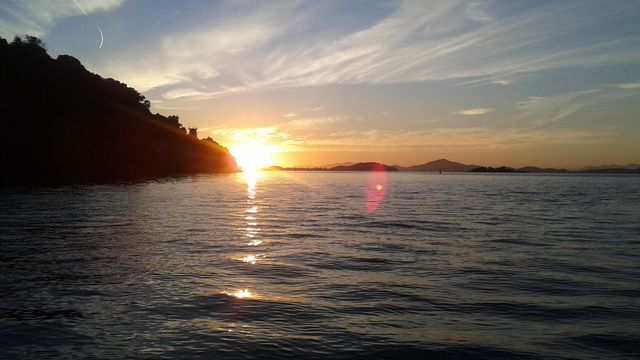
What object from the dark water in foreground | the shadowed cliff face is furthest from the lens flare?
the shadowed cliff face

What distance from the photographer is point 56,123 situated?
364 feet

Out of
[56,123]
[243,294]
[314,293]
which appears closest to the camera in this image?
[243,294]

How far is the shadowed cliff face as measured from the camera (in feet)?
318

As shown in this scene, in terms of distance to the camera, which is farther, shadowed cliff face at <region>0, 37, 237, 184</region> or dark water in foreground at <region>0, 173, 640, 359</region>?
shadowed cliff face at <region>0, 37, 237, 184</region>

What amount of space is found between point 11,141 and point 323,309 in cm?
10623

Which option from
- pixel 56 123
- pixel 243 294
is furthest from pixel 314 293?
pixel 56 123

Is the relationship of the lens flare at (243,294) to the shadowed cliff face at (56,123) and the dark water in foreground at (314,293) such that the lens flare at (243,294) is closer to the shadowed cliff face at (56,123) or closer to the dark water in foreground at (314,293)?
the dark water in foreground at (314,293)

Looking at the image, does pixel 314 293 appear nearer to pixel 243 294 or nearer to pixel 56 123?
pixel 243 294

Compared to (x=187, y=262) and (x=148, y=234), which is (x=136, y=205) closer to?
(x=148, y=234)

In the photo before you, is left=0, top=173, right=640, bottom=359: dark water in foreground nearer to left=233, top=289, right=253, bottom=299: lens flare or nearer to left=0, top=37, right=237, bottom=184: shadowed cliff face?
left=233, top=289, right=253, bottom=299: lens flare

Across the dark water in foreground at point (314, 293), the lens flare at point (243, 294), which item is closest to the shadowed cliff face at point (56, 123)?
the dark water in foreground at point (314, 293)

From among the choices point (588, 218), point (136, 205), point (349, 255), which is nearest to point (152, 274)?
point (349, 255)

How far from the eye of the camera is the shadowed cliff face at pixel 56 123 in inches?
3814

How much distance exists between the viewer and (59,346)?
30.1 ft
